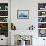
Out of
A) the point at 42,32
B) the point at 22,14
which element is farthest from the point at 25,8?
the point at 42,32

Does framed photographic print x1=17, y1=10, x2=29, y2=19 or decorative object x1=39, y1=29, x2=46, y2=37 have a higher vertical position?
framed photographic print x1=17, y1=10, x2=29, y2=19

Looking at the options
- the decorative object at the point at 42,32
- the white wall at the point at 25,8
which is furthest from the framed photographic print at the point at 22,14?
the decorative object at the point at 42,32

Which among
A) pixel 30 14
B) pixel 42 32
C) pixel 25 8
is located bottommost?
pixel 42 32

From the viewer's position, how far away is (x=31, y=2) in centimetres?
672

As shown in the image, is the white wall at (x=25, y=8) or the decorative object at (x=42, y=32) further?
the decorative object at (x=42, y=32)

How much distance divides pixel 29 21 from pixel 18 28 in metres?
0.69

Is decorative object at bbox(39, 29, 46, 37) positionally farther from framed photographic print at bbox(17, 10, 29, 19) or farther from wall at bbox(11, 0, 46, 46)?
framed photographic print at bbox(17, 10, 29, 19)

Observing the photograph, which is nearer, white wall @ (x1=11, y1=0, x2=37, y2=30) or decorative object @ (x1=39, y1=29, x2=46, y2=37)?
white wall @ (x1=11, y1=0, x2=37, y2=30)

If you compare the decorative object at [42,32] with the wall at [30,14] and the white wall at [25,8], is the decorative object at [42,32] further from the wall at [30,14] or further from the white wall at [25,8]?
the white wall at [25,8]

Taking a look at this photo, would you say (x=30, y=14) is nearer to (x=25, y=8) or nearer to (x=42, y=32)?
(x=25, y=8)

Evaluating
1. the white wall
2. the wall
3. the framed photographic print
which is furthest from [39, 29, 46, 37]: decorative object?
the framed photographic print

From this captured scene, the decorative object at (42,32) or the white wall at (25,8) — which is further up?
the white wall at (25,8)

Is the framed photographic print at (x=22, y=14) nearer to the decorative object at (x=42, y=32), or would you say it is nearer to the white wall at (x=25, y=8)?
the white wall at (x=25, y=8)

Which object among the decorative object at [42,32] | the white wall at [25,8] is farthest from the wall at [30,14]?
the decorative object at [42,32]
